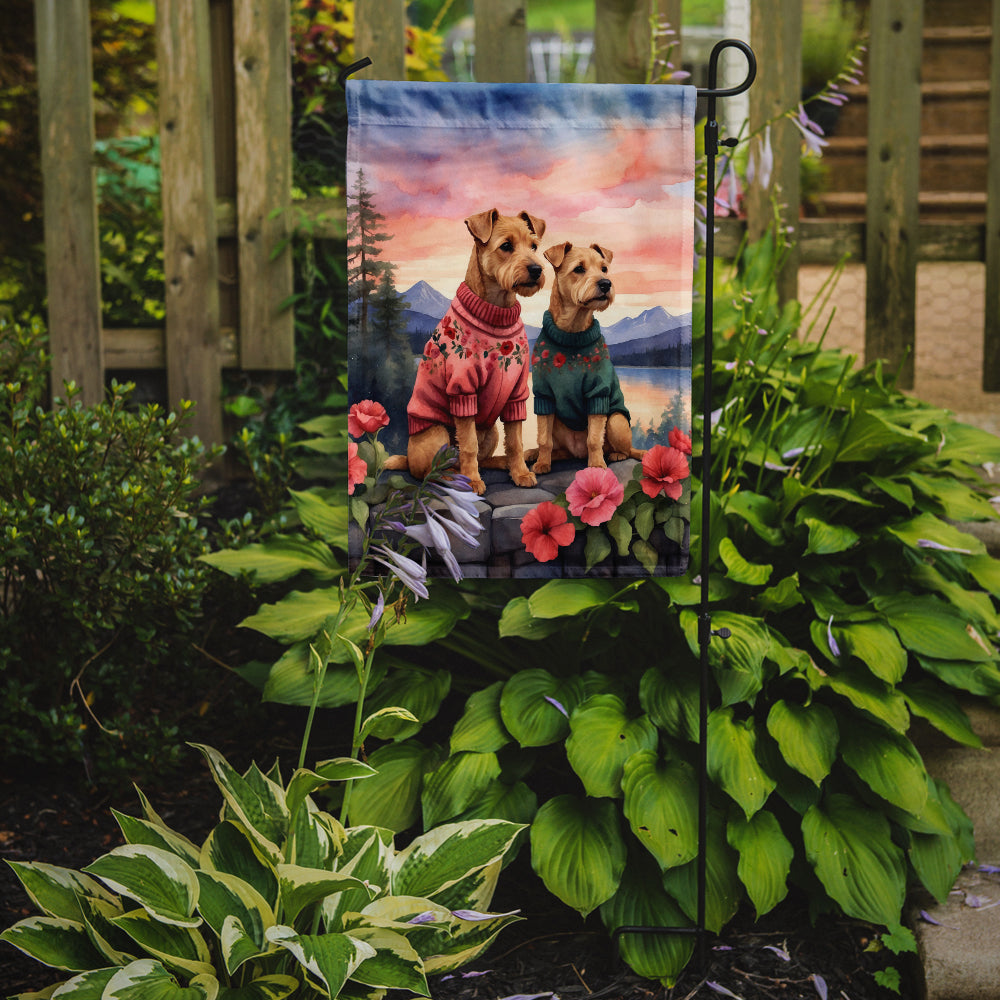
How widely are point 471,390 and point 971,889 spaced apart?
1.47 meters

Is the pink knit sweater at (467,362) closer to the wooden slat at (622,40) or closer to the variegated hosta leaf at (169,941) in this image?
the variegated hosta leaf at (169,941)

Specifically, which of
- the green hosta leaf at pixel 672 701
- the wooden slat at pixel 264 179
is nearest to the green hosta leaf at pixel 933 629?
the green hosta leaf at pixel 672 701

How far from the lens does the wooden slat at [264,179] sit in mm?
3166

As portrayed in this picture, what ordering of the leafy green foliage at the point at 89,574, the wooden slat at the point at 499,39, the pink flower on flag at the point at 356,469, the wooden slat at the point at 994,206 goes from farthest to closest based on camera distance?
Result: the wooden slat at the point at 994,206 → the wooden slat at the point at 499,39 → the leafy green foliage at the point at 89,574 → the pink flower on flag at the point at 356,469

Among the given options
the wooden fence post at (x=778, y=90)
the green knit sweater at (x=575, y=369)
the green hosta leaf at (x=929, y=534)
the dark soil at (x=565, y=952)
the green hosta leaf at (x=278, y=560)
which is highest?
the wooden fence post at (x=778, y=90)

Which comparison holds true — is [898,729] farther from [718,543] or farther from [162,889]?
[162,889]

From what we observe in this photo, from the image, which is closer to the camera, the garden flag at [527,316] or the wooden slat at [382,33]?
the garden flag at [527,316]

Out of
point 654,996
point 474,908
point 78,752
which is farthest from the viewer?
point 78,752

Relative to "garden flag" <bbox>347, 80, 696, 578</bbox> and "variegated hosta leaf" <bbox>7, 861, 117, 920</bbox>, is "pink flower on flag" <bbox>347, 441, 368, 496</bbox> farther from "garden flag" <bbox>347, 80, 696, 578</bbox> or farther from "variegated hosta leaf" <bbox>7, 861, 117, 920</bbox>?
"variegated hosta leaf" <bbox>7, 861, 117, 920</bbox>

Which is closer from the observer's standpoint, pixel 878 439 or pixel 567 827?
pixel 567 827

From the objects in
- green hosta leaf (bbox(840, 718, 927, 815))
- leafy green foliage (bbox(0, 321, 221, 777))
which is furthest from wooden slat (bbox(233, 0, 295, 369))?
green hosta leaf (bbox(840, 718, 927, 815))

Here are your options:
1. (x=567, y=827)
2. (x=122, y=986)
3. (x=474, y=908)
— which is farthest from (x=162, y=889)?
(x=567, y=827)

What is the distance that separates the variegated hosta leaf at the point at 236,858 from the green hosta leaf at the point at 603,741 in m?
0.59

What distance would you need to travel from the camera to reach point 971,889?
2072 mm
